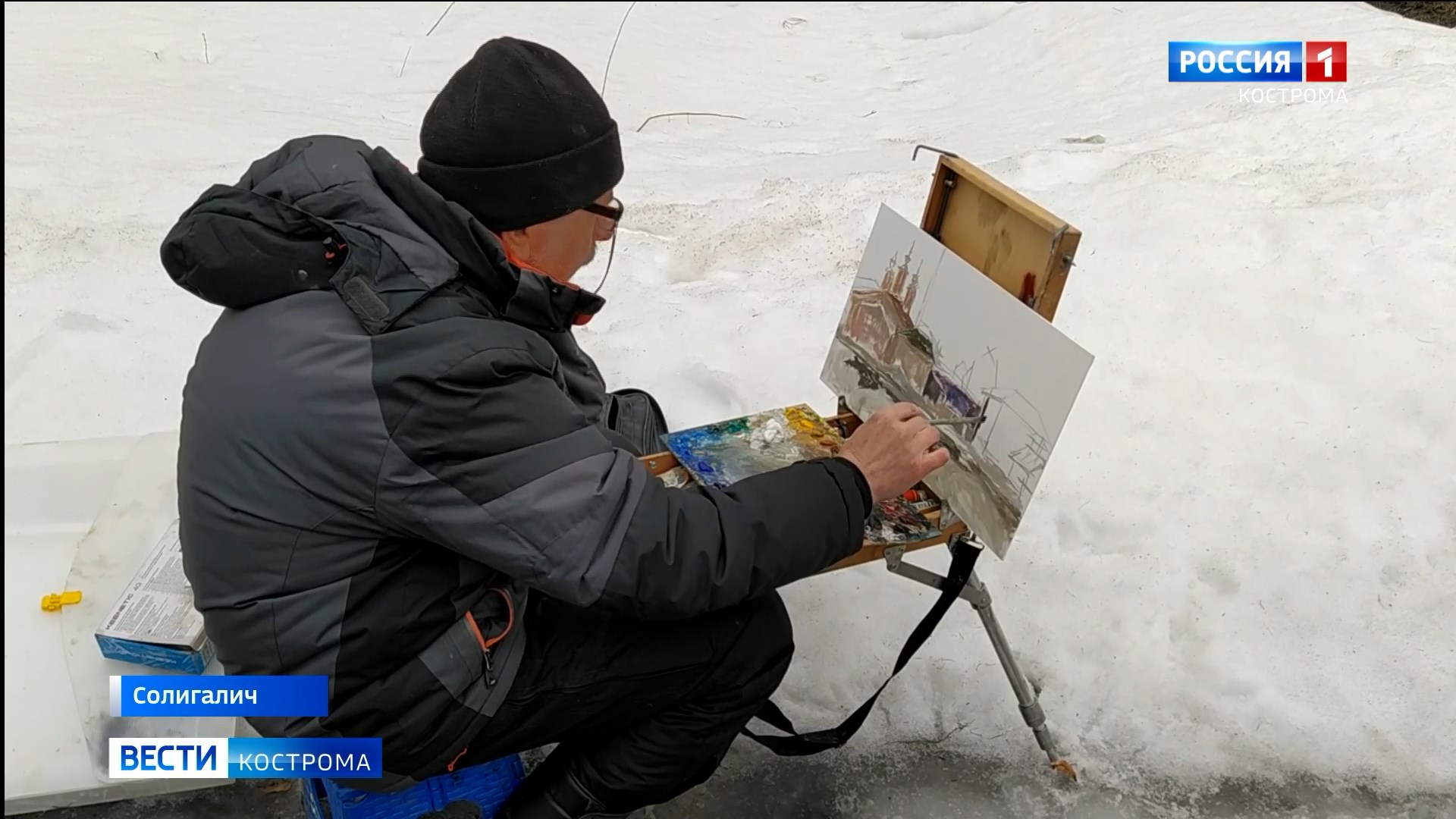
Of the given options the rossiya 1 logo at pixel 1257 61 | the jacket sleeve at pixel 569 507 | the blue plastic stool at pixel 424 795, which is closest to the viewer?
the jacket sleeve at pixel 569 507

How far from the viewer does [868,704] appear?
2.01 m

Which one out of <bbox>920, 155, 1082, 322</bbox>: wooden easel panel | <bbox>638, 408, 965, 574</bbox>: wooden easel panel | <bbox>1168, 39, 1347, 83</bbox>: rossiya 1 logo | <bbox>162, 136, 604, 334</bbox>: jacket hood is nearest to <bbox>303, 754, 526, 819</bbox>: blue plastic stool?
<bbox>638, 408, 965, 574</bbox>: wooden easel panel

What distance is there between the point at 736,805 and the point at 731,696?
477 mm

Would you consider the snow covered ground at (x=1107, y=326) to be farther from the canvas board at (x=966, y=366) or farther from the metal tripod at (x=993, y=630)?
the canvas board at (x=966, y=366)

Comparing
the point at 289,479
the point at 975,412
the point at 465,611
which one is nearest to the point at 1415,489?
the point at 975,412

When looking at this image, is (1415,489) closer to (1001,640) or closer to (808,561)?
(1001,640)

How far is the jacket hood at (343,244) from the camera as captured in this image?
4.78 feet

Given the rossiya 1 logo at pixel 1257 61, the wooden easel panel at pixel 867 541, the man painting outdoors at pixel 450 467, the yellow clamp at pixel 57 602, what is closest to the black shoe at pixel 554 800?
the man painting outdoors at pixel 450 467

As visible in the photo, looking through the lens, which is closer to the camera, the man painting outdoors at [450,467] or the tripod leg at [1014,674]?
the man painting outdoors at [450,467]

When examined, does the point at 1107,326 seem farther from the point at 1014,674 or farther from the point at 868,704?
the point at 868,704

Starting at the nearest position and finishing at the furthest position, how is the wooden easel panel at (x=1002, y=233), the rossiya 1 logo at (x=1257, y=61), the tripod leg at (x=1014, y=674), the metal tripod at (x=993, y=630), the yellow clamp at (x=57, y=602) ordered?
the wooden easel panel at (x=1002, y=233), the metal tripod at (x=993, y=630), the tripod leg at (x=1014, y=674), the yellow clamp at (x=57, y=602), the rossiya 1 logo at (x=1257, y=61)

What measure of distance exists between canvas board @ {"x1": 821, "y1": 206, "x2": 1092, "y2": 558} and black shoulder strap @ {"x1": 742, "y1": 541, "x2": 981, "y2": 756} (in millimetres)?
68

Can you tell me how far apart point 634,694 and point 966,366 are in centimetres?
84

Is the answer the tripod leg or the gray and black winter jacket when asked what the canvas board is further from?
the gray and black winter jacket
